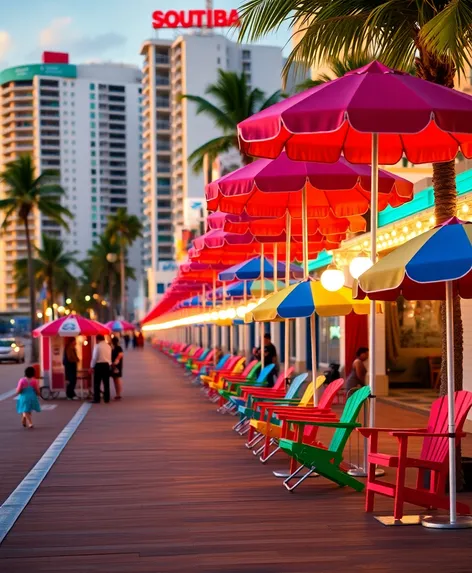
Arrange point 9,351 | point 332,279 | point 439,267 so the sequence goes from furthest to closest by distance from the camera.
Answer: point 9,351
point 332,279
point 439,267

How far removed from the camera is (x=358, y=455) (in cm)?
1300

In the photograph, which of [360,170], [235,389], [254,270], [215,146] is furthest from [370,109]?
[215,146]

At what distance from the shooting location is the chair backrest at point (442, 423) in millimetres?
9070

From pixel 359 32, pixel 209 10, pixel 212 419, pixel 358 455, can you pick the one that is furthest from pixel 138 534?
pixel 209 10

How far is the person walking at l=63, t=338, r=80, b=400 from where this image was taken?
26734mm

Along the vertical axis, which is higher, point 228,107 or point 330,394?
point 228,107

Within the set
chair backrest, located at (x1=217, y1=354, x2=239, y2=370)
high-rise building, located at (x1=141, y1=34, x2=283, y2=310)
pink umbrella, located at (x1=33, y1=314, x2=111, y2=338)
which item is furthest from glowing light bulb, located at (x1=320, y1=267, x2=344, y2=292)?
high-rise building, located at (x1=141, y1=34, x2=283, y2=310)

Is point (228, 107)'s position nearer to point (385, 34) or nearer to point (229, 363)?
point (229, 363)

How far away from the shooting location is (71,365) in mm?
26875

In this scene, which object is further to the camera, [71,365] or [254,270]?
[71,365]

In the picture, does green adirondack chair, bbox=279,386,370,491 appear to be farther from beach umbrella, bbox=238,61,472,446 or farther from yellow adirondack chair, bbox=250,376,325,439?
beach umbrella, bbox=238,61,472,446

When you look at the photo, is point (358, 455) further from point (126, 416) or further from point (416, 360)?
point (416, 360)

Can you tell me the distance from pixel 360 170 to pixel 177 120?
130 metres

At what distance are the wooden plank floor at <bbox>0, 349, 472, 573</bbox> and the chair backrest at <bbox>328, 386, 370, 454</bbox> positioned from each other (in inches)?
18.5
